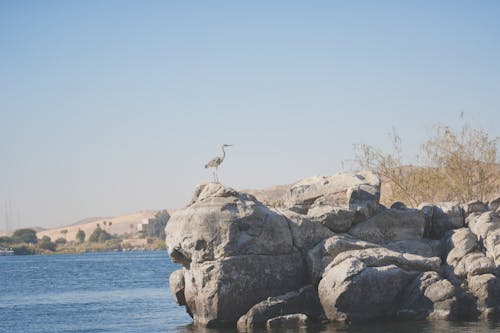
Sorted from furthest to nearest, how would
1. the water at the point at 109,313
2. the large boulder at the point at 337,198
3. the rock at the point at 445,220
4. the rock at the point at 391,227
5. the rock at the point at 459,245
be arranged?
the rock at the point at 445,220 → the rock at the point at 391,227 → the large boulder at the point at 337,198 → the rock at the point at 459,245 → the water at the point at 109,313

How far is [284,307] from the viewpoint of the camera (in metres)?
29.7

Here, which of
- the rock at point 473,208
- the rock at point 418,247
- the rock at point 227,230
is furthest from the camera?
the rock at point 473,208

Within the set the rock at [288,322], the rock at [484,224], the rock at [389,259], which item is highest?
the rock at [484,224]

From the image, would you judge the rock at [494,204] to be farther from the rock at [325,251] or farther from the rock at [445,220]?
the rock at [325,251]

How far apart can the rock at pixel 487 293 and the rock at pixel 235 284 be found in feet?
20.8

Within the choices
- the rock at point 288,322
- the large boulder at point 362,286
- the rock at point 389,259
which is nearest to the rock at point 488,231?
the rock at point 389,259

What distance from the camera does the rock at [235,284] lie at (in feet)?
97.9

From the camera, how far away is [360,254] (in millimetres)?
29797

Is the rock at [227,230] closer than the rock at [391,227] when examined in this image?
Answer: Yes

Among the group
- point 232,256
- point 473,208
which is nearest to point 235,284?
point 232,256

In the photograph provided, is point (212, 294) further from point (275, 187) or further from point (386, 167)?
point (275, 187)

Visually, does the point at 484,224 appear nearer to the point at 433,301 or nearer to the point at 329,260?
the point at 433,301

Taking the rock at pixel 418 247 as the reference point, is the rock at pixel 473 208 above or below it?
above

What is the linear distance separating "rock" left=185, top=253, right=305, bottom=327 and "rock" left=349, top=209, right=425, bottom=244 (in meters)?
3.39
